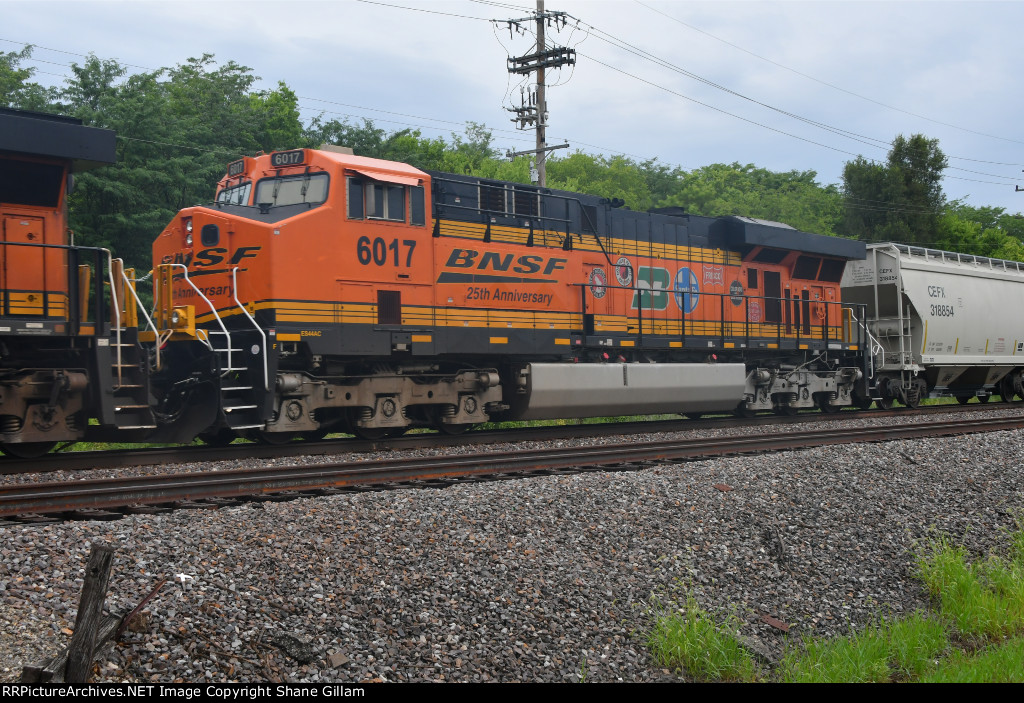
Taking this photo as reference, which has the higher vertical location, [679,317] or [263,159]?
[263,159]

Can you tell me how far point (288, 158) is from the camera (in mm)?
11539

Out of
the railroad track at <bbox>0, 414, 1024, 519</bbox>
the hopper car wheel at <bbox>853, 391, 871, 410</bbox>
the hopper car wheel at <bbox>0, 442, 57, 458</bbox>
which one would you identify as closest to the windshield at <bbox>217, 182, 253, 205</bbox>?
the hopper car wheel at <bbox>0, 442, 57, 458</bbox>

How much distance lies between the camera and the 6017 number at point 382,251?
37.5 feet

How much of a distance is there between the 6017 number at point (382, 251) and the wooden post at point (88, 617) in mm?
7736

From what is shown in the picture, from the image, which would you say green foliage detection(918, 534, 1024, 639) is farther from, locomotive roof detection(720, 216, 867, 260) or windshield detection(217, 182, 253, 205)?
locomotive roof detection(720, 216, 867, 260)

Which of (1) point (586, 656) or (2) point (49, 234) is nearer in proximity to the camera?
(1) point (586, 656)

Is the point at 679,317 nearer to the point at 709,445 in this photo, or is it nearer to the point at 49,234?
the point at 709,445

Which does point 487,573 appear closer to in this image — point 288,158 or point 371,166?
point 371,166

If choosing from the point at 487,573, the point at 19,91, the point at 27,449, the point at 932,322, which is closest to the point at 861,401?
the point at 932,322

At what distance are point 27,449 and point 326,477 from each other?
11.4 ft

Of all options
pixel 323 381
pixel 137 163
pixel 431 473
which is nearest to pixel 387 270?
pixel 323 381

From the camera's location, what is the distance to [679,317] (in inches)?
638

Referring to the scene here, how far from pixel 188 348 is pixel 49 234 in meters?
2.17

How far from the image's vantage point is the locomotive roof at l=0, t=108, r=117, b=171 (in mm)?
8750
